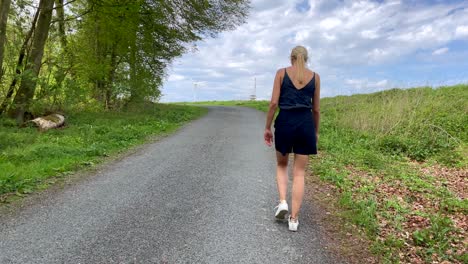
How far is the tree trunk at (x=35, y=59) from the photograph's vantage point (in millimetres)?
12984

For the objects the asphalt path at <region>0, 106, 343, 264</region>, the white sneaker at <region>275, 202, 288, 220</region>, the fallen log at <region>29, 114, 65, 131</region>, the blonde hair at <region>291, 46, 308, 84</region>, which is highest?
the blonde hair at <region>291, 46, 308, 84</region>

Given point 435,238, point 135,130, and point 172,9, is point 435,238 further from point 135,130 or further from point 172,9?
point 172,9

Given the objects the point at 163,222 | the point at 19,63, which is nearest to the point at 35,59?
the point at 19,63

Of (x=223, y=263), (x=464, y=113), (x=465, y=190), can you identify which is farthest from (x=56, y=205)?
(x=464, y=113)

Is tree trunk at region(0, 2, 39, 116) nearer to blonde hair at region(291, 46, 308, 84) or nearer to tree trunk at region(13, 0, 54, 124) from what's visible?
tree trunk at region(13, 0, 54, 124)

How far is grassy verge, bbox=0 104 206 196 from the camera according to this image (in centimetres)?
623

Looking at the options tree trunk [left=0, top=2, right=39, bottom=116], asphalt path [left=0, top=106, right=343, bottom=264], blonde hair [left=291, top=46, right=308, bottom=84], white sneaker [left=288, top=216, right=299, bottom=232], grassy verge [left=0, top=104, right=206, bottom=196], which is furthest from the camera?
tree trunk [left=0, top=2, right=39, bottom=116]

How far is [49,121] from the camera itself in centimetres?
1287

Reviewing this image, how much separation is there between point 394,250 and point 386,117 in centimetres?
891

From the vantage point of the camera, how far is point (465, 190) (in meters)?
6.56

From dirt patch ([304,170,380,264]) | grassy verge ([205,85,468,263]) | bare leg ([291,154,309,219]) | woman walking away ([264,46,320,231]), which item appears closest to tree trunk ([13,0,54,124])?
grassy verge ([205,85,468,263])

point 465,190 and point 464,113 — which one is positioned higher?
point 464,113

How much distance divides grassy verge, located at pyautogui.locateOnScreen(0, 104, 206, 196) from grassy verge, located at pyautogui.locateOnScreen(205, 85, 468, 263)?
16.2ft

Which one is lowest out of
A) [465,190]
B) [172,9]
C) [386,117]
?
[465,190]
